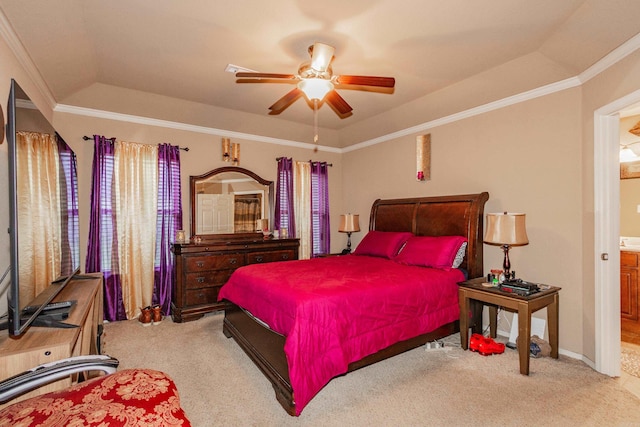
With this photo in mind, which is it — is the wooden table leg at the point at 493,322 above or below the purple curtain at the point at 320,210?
below

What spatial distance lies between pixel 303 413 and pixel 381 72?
3.18 meters

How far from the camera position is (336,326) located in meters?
2.24

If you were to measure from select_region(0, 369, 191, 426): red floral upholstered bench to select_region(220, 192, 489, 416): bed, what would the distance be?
0.88 m

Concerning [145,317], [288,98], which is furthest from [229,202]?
[288,98]

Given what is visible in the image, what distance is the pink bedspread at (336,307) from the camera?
6.88ft

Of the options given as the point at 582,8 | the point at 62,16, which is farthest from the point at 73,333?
the point at 582,8

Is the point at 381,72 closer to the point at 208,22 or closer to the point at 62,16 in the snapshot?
the point at 208,22

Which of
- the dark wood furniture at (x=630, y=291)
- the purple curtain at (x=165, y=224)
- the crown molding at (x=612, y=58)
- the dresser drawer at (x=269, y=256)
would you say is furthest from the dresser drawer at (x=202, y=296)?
the dark wood furniture at (x=630, y=291)

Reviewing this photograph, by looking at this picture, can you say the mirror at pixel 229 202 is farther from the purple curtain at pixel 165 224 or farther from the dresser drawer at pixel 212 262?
the dresser drawer at pixel 212 262

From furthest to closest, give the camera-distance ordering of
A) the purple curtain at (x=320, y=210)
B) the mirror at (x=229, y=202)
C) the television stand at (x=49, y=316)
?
1. the purple curtain at (x=320, y=210)
2. the mirror at (x=229, y=202)
3. the television stand at (x=49, y=316)

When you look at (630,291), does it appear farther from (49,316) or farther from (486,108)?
(49,316)

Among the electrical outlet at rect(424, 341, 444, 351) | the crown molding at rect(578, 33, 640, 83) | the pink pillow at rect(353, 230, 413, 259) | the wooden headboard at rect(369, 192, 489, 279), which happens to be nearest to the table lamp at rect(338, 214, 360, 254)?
the wooden headboard at rect(369, 192, 489, 279)

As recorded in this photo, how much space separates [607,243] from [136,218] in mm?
5073

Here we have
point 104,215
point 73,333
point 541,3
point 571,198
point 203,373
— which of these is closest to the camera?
point 73,333
